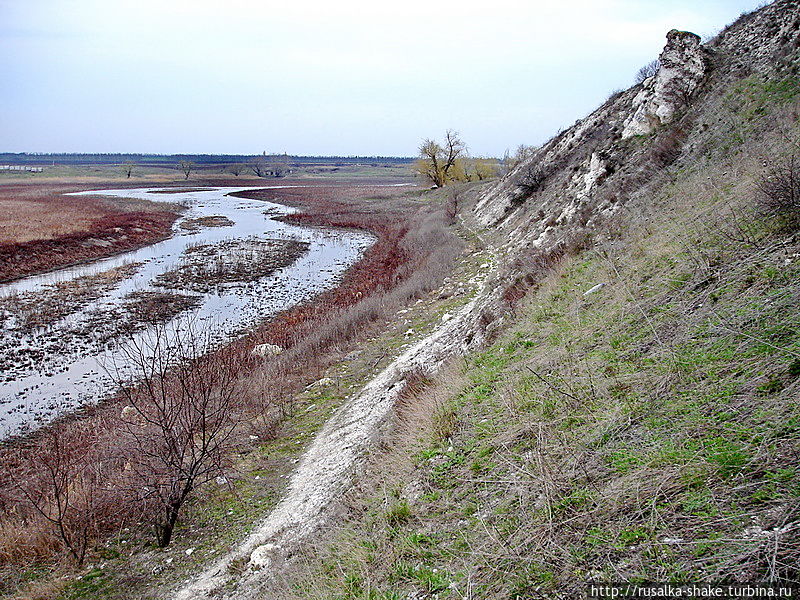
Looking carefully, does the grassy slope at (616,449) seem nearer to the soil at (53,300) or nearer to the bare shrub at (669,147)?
the bare shrub at (669,147)

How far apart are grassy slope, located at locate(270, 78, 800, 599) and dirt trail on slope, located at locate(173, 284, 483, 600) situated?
0.70 m

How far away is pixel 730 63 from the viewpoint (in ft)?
51.0

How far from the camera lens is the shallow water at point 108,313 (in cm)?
1332

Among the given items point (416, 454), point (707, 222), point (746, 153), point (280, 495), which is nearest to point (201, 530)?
point (280, 495)

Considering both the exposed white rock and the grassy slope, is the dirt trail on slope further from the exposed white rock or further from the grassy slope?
the exposed white rock

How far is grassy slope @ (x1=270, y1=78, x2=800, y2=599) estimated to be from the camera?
10.0ft

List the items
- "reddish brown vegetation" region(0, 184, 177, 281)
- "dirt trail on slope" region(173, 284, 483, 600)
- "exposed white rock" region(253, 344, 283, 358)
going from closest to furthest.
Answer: "dirt trail on slope" region(173, 284, 483, 600) < "exposed white rock" region(253, 344, 283, 358) < "reddish brown vegetation" region(0, 184, 177, 281)

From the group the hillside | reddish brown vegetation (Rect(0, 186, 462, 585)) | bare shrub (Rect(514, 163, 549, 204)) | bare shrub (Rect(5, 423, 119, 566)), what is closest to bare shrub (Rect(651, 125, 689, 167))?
the hillside

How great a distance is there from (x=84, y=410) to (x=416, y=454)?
10.6 meters

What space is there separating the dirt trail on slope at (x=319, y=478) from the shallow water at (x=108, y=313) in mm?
7439

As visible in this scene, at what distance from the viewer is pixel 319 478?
7266 mm

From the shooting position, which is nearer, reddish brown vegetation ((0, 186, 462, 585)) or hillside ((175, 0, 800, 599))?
hillside ((175, 0, 800, 599))

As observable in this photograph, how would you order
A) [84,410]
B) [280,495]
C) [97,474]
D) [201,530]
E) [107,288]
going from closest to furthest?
[201,530] < [280,495] < [97,474] < [84,410] < [107,288]

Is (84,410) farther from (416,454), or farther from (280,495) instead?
(416,454)
